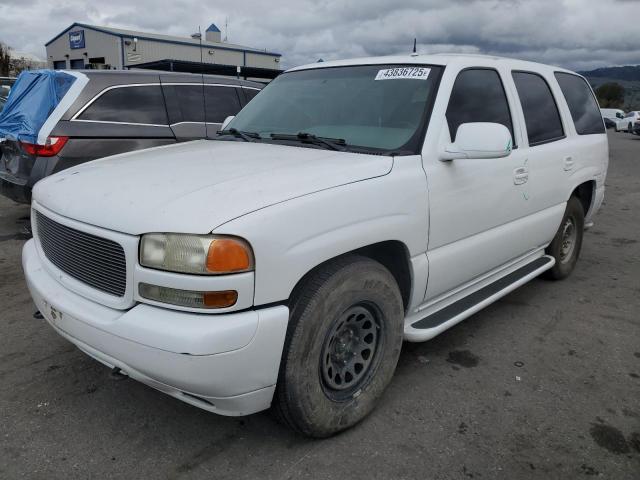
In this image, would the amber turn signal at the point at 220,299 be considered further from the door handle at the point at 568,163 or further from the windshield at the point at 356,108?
the door handle at the point at 568,163

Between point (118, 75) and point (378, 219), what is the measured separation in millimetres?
4407

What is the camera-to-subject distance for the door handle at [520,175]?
3.61 m

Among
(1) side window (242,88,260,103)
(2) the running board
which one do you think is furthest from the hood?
(1) side window (242,88,260,103)

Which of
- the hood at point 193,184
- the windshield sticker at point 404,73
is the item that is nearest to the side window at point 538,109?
the windshield sticker at point 404,73

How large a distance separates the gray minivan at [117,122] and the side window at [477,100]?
3718 mm

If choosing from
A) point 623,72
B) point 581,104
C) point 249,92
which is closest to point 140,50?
point 249,92

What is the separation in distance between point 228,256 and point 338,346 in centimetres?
83

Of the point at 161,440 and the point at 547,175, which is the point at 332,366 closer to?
the point at 161,440

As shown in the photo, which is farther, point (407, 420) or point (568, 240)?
point (568, 240)

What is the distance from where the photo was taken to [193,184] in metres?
2.39

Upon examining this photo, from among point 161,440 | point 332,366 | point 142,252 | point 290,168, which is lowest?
point 161,440

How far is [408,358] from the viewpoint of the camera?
347 centimetres

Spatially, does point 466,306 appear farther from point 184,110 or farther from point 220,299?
point 184,110

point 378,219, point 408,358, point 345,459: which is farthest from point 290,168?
point 408,358
